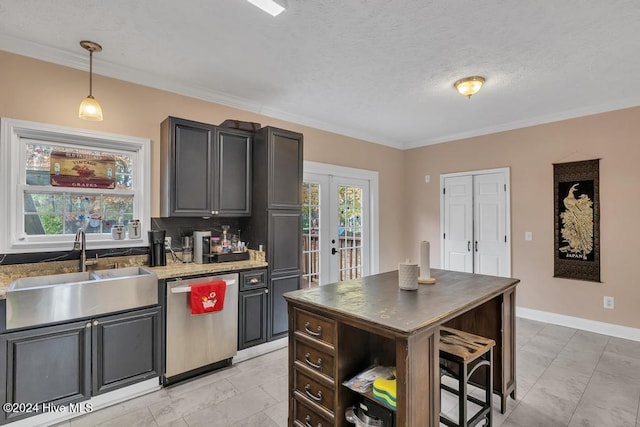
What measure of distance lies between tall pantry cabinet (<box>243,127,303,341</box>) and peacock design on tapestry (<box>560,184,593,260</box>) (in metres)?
3.39

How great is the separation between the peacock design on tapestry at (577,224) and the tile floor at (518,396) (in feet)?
3.87

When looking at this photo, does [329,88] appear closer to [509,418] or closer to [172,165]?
[172,165]

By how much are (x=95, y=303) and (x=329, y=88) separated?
281cm

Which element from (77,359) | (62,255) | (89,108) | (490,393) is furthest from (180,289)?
(490,393)

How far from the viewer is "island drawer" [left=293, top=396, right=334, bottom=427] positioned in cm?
173

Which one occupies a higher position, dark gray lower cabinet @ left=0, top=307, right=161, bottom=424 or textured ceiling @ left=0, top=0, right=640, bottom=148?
textured ceiling @ left=0, top=0, right=640, bottom=148

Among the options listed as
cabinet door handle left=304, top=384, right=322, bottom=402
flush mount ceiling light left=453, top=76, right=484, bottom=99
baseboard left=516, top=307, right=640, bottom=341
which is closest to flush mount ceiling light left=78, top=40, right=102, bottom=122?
cabinet door handle left=304, top=384, right=322, bottom=402

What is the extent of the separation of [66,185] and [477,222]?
5.05 m

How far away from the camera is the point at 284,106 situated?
395 cm

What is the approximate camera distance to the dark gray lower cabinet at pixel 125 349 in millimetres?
2324

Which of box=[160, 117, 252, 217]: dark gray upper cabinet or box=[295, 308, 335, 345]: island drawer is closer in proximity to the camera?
box=[295, 308, 335, 345]: island drawer

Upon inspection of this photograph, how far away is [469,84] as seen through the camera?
3119 mm

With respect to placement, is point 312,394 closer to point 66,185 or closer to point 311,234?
point 66,185

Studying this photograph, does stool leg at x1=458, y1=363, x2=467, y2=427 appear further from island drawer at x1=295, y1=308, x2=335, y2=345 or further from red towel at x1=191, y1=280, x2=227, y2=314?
red towel at x1=191, y1=280, x2=227, y2=314
